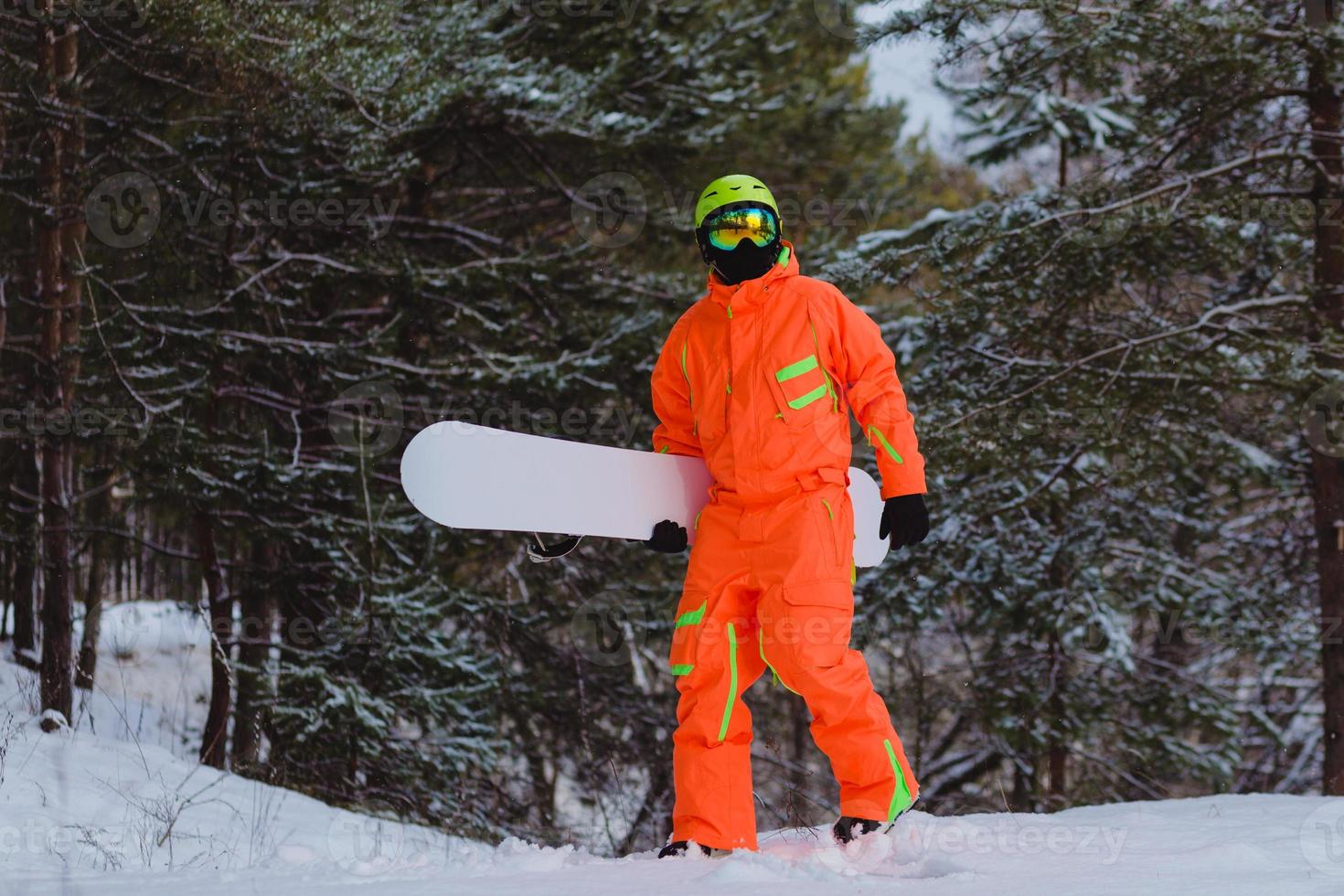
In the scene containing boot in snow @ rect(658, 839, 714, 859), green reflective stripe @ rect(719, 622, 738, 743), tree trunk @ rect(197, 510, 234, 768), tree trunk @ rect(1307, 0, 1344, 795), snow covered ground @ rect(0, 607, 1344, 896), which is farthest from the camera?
tree trunk @ rect(197, 510, 234, 768)

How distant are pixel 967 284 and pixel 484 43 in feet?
13.6

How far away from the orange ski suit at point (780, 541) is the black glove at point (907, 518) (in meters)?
0.03

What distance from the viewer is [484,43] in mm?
8391

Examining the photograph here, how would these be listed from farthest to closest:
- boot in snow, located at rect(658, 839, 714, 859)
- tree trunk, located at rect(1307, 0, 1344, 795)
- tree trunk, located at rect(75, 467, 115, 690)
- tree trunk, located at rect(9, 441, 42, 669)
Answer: tree trunk, located at rect(75, 467, 115, 690) → tree trunk, located at rect(9, 441, 42, 669) → tree trunk, located at rect(1307, 0, 1344, 795) → boot in snow, located at rect(658, 839, 714, 859)

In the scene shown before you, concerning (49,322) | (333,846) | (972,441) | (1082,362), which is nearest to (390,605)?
(49,322)

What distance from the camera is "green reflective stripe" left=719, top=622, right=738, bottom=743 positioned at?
335cm

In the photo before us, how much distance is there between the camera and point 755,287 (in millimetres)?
3449

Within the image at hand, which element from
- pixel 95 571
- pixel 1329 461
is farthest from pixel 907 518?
pixel 95 571

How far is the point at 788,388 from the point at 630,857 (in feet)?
4.72

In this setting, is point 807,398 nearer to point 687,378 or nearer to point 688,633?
point 687,378

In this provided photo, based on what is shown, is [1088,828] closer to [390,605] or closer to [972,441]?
[972,441]

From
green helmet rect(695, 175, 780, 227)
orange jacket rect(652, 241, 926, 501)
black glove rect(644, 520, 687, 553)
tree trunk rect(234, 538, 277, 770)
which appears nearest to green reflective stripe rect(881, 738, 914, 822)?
orange jacket rect(652, 241, 926, 501)

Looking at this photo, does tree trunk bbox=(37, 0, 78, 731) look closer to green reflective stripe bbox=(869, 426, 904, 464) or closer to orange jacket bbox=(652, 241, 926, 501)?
orange jacket bbox=(652, 241, 926, 501)

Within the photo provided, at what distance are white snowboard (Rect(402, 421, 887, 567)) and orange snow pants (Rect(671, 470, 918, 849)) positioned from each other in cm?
34
